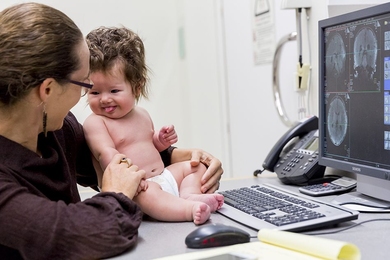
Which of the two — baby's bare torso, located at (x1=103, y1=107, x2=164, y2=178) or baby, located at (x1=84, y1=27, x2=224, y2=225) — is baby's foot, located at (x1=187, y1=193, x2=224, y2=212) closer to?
baby, located at (x1=84, y1=27, x2=224, y2=225)

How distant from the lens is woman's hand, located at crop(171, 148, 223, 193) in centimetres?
143

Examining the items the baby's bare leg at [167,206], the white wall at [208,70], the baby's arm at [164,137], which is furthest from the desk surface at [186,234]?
the white wall at [208,70]

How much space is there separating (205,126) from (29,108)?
2.39 m

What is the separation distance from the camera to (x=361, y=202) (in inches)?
52.1

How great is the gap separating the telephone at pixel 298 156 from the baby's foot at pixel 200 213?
1.47 ft

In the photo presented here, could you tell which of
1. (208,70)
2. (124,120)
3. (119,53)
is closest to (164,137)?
(124,120)

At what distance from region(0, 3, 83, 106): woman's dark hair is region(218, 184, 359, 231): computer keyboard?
1.64 feet

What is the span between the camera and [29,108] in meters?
1.13

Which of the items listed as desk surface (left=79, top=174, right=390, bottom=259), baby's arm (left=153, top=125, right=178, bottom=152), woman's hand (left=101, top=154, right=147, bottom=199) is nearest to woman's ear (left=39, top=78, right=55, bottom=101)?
woman's hand (left=101, top=154, right=147, bottom=199)

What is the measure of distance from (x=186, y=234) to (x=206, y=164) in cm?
39

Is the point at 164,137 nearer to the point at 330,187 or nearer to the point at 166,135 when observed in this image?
the point at 166,135

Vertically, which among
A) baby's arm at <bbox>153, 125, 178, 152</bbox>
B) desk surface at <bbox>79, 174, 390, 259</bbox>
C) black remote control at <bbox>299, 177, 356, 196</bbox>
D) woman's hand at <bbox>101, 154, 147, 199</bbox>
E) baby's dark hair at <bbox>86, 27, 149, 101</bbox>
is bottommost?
black remote control at <bbox>299, 177, 356, 196</bbox>

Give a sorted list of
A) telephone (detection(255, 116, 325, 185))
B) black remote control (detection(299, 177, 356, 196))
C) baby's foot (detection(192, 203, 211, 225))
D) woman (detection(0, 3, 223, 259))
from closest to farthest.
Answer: woman (detection(0, 3, 223, 259)) < baby's foot (detection(192, 203, 211, 225)) < black remote control (detection(299, 177, 356, 196)) < telephone (detection(255, 116, 325, 185))

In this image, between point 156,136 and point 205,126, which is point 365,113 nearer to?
point 156,136
